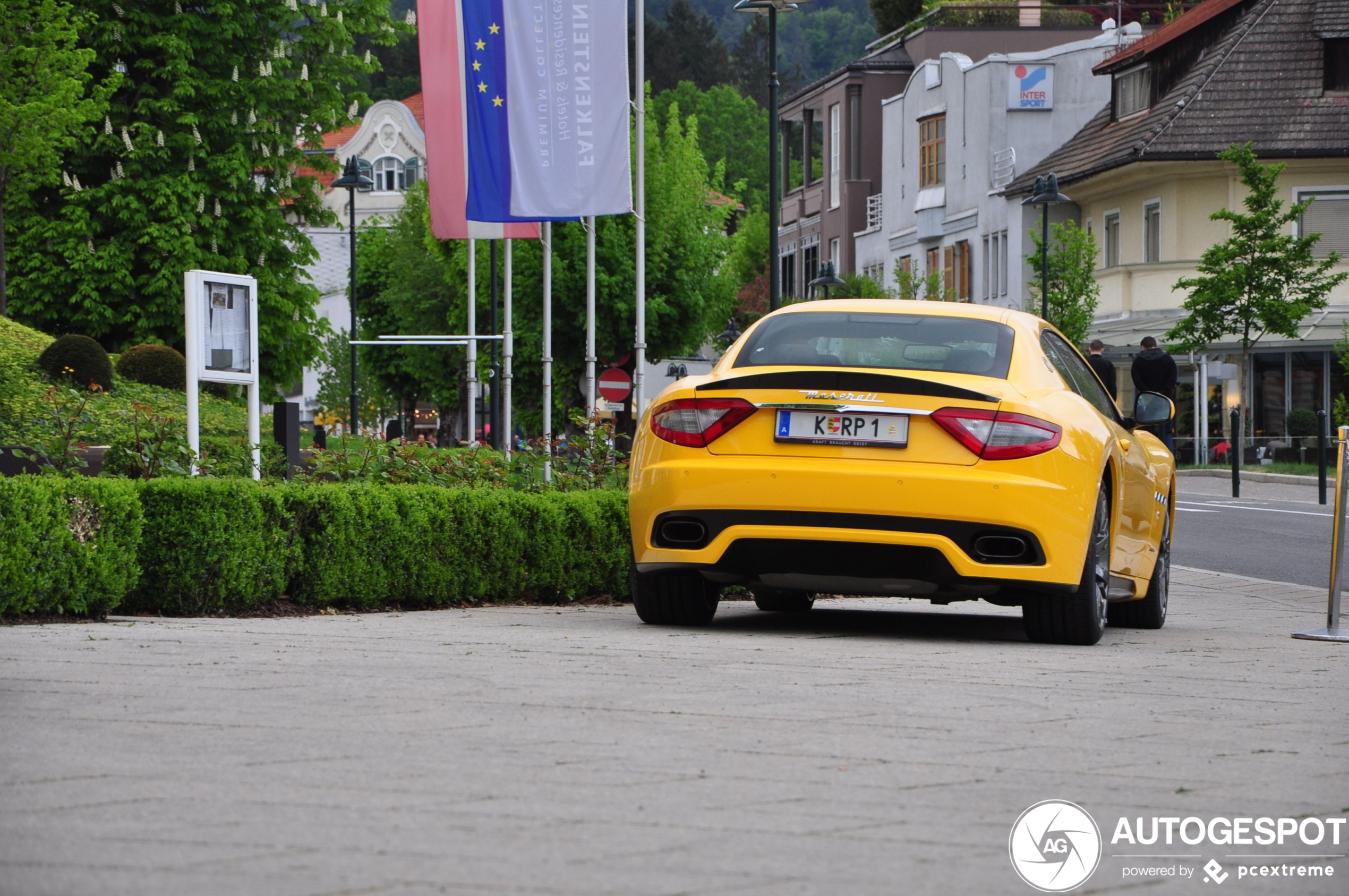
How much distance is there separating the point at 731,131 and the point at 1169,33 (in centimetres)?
7090

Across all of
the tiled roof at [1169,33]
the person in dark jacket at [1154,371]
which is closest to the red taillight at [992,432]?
the person in dark jacket at [1154,371]

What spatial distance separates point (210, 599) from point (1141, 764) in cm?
A: 512

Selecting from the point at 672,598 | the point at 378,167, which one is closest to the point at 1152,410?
the point at 672,598

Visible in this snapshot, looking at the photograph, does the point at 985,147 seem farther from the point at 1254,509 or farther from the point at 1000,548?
the point at 1000,548

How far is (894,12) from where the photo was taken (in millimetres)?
86375

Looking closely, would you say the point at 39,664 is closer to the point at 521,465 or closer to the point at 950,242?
the point at 521,465

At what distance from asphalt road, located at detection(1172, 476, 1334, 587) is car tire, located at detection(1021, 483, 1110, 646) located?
7.18 meters

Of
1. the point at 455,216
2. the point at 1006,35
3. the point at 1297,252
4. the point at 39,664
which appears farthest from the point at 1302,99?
the point at 39,664

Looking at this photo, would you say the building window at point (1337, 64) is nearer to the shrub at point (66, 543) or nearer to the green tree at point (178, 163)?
the green tree at point (178, 163)

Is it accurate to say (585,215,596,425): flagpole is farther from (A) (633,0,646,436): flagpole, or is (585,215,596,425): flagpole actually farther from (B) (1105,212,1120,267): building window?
(B) (1105,212,1120,267): building window

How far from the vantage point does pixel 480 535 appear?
1052 centimetres

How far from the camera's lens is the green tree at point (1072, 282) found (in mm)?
45031

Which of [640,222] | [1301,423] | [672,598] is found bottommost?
[1301,423]

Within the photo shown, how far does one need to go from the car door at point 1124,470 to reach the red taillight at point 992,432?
1019mm
